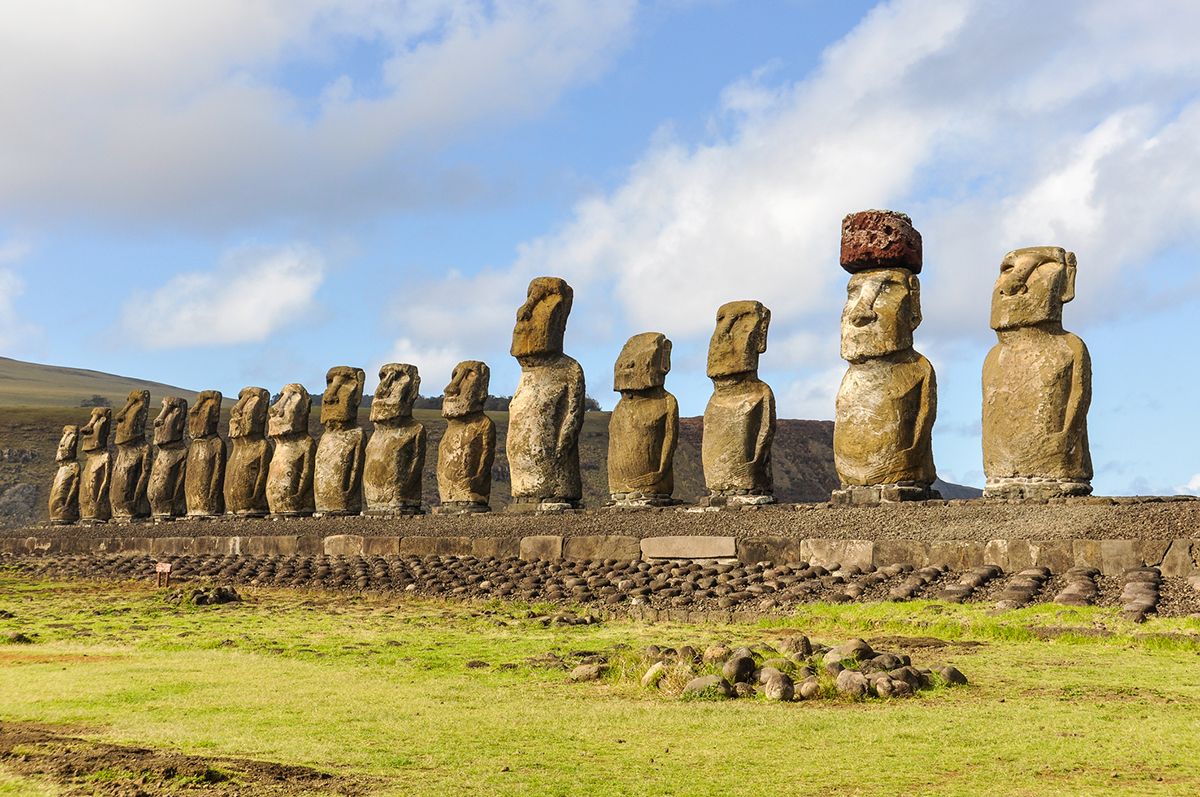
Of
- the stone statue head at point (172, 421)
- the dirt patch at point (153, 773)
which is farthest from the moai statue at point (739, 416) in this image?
the stone statue head at point (172, 421)

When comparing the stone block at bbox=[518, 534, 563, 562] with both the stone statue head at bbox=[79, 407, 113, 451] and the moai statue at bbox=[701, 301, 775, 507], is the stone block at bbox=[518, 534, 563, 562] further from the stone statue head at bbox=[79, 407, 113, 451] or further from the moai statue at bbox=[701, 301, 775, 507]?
the stone statue head at bbox=[79, 407, 113, 451]

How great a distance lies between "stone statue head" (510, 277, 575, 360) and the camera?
19.2m

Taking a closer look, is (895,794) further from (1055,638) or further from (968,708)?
(1055,638)

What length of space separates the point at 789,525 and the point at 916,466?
5.68 ft

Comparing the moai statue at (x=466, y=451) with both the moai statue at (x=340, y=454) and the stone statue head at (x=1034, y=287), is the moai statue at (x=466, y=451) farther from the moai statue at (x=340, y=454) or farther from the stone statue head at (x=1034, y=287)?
the stone statue head at (x=1034, y=287)

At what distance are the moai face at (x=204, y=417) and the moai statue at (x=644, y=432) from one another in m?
11.8

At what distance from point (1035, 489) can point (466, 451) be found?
9007 mm

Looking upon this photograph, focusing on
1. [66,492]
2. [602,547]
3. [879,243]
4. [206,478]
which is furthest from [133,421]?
[879,243]

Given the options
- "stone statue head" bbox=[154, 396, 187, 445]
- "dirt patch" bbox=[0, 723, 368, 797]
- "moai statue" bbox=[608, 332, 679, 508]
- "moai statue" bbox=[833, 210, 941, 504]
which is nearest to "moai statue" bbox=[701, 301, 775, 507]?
"moai statue" bbox=[608, 332, 679, 508]

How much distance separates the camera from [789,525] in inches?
549

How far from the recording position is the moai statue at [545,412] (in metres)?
18.7

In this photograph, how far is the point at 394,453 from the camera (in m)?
21.2

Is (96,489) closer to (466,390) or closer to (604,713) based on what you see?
(466,390)

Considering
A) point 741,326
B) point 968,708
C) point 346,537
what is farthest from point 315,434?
point 968,708
